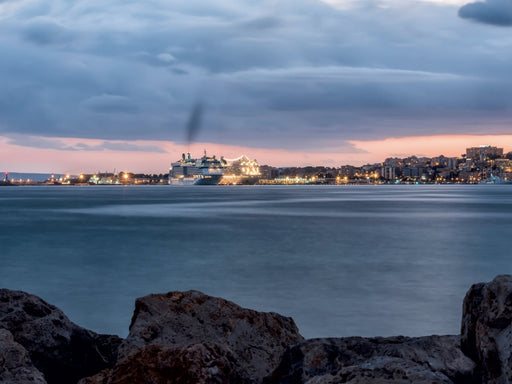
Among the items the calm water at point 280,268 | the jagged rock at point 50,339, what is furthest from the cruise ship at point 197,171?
the jagged rock at point 50,339

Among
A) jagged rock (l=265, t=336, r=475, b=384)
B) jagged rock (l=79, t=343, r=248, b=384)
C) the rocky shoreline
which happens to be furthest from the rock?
jagged rock (l=265, t=336, r=475, b=384)

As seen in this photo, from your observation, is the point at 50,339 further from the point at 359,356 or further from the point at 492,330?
the point at 492,330

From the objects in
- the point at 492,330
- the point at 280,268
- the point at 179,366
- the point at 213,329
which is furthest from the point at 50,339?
the point at 280,268

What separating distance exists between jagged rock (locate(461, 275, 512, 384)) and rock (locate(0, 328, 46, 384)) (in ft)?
7.58

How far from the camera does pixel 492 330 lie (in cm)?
299

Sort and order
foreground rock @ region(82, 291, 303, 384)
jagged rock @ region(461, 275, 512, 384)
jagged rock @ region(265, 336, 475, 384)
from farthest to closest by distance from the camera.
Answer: foreground rock @ region(82, 291, 303, 384)
jagged rock @ region(265, 336, 475, 384)
jagged rock @ region(461, 275, 512, 384)

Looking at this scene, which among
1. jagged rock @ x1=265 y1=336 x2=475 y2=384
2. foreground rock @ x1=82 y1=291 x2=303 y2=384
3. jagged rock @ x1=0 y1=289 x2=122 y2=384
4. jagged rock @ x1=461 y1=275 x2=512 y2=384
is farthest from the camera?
jagged rock @ x1=0 y1=289 x2=122 y2=384

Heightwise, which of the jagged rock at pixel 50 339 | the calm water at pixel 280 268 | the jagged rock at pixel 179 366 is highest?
the jagged rock at pixel 179 366

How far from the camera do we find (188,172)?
15800 cm

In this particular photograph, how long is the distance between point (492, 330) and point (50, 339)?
293cm

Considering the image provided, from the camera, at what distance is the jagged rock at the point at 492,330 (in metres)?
2.82

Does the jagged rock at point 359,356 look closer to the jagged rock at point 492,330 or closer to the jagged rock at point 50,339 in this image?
the jagged rock at point 492,330

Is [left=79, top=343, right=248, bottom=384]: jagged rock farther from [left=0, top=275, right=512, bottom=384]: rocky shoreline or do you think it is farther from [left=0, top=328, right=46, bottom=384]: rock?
[left=0, top=328, right=46, bottom=384]: rock

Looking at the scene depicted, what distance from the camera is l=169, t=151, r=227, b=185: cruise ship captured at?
151 metres
